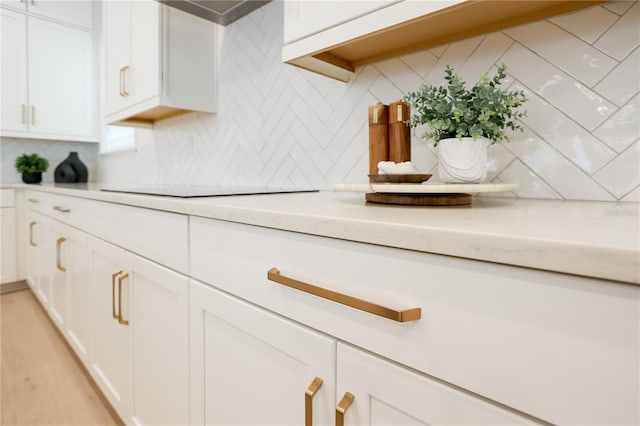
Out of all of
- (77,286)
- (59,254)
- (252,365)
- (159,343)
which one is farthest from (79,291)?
(252,365)

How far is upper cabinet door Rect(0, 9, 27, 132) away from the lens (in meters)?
2.83

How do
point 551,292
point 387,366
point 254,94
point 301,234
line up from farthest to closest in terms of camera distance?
point 254,94 → point 301,234 → point 387,366 → point 551,292

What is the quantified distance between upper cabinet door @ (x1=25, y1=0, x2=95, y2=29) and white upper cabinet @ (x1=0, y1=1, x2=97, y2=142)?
0.03 meters

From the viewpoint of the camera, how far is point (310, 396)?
0.57m

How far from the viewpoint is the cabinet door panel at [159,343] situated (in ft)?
3.06

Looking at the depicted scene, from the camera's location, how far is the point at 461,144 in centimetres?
77

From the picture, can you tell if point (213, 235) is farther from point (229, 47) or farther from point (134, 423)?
point (229, 47)

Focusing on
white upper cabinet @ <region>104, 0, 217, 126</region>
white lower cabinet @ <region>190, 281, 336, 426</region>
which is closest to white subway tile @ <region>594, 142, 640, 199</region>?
white lower cabinet @ <region>190, 281, 336, 426</region>

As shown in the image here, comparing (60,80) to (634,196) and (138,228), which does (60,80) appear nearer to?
(138,228)

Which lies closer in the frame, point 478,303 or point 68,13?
point 478,303

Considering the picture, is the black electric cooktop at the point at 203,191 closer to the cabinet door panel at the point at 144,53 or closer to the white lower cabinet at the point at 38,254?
the cabinet door panel at the point at 144,53

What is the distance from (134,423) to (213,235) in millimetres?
805

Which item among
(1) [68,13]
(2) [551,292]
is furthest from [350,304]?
(1) [68,13]

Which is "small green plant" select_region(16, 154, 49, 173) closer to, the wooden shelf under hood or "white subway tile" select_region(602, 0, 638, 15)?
the wooden shelf under hood
